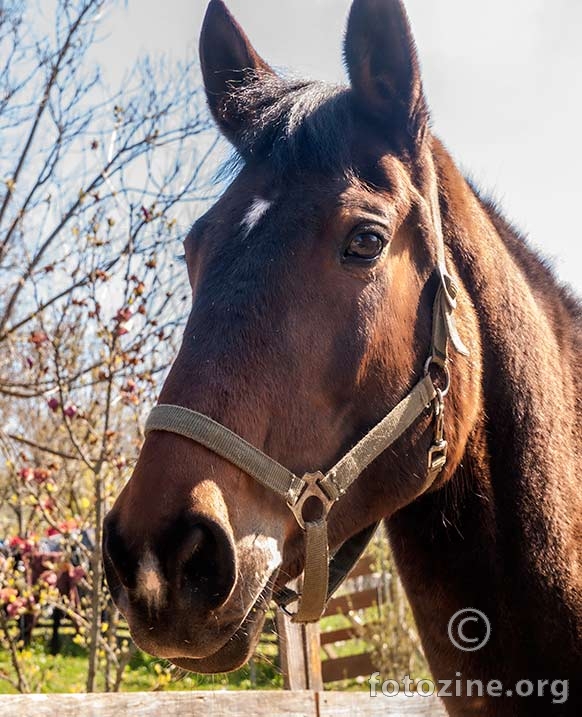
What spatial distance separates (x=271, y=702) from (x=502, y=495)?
1849mm

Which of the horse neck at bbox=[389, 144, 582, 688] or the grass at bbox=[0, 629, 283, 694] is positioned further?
the grass at bbox=[0, 629, 283, 694]

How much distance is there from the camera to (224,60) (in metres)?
2.74

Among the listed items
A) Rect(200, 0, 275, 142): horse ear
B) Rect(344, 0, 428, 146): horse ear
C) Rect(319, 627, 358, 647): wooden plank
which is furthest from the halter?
Rect(319, 627, 358, 647): wooden plank

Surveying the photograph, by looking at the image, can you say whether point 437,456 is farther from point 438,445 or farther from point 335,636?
point 335,636

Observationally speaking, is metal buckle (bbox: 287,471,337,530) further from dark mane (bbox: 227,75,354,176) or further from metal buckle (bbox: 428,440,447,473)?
dark mane (bbox: 227,75,354,176)

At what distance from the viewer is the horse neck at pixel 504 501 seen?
2.10 m

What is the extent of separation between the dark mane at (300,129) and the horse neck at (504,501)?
50 cm

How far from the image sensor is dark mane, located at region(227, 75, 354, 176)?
2.08 metres

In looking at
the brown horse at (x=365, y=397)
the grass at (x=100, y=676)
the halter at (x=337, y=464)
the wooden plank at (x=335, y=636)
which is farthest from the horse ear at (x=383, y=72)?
the wooden plank at (x=335, y=636)

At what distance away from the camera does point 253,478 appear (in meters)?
1.69

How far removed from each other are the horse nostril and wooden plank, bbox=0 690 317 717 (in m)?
1.78

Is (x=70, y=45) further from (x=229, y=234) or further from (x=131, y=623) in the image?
(x=131, y=623)

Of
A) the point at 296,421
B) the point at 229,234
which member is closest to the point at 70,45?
the point at 229,234

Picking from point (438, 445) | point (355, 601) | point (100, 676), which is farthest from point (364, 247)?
point (355, 601)
